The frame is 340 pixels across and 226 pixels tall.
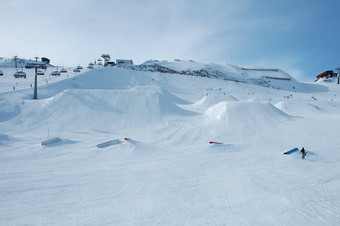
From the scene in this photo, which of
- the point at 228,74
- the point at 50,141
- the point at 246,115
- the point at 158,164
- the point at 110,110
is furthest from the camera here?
the point at 228,74

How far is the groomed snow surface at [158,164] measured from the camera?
6270 mm

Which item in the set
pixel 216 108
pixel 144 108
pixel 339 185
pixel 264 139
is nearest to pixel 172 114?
pixel 144 108

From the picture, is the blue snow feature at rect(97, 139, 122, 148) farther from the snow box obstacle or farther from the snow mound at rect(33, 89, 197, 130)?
the snow mound at rect(33, 89, 197, 130)

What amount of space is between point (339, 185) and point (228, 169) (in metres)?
5.03

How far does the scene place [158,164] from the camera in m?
10.2

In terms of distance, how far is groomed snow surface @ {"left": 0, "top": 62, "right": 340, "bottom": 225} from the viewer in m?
6.27

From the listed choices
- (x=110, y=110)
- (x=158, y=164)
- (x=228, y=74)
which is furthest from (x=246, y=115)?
(x=228, y=74)

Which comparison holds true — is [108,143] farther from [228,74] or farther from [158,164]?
[228,74]

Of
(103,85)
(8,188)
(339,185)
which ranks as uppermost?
(103,85)

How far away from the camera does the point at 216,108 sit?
20406mm

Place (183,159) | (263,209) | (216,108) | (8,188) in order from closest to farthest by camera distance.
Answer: (263,209)
(8,188)
(183,159)
(216,108)

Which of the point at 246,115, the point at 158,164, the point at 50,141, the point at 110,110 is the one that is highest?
the point at 246,115

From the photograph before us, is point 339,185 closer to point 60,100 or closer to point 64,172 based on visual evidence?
point 64,172

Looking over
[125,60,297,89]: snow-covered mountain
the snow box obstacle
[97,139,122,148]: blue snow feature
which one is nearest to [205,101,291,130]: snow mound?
[97,139,122,148]: blue snow feature
